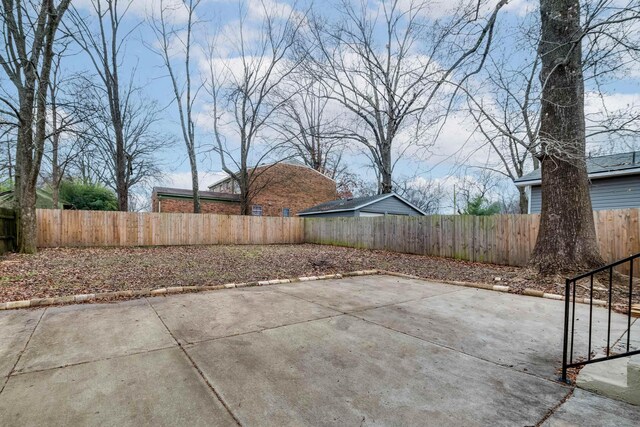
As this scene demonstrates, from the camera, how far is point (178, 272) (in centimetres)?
661

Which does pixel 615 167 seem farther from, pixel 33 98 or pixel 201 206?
pixel 201 206

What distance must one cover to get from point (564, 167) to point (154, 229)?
1309 centimetres

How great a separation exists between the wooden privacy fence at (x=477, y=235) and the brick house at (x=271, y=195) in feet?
32.4

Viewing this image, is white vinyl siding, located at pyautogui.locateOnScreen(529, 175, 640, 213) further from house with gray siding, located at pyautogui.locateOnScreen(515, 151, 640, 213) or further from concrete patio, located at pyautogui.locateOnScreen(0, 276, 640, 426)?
concrete patio, located at pyautogui.locateOnScreen(0, 276, 640, 426)

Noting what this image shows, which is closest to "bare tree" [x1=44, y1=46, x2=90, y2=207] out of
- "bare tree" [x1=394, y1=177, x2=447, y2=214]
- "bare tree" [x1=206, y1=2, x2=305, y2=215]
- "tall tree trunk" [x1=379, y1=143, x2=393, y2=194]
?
"bare tree" [x1=206, y1=2, x2=305, y2=215]

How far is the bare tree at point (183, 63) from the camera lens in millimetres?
16469

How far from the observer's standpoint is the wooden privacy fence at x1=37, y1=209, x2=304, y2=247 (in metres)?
10.7

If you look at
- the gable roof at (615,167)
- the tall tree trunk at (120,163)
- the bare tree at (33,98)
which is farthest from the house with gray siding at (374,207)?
Answer: the bare tree at (33,98)

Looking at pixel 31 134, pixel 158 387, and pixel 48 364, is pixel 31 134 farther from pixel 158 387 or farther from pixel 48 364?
pixel 158 387

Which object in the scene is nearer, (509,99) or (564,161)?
(564,161)

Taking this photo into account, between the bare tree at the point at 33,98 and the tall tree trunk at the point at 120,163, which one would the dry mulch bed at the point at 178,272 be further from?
the tall tree trunk at the point at 120,163

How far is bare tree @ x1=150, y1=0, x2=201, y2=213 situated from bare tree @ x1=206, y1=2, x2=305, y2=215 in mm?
1246

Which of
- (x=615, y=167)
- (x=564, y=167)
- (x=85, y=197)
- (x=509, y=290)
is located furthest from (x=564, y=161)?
(x=85, y=197)

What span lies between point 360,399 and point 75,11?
1695 cm
